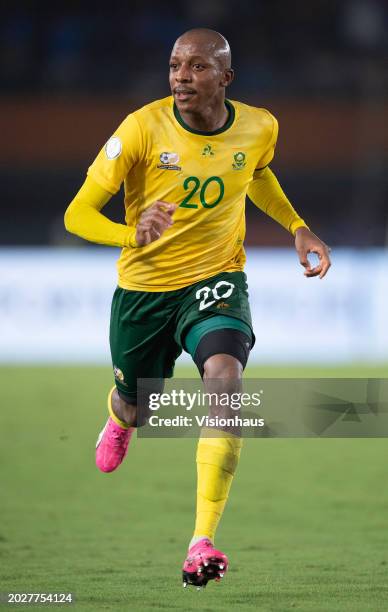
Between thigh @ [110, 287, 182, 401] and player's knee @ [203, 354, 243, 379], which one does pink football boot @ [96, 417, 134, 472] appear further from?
player's knee @ [203, 354, 243, 379]

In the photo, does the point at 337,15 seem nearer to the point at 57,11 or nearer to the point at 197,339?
the point at 57,11

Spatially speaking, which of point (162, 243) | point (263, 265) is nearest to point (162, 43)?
point (263, 265)

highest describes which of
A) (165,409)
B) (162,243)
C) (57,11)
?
(57,11)

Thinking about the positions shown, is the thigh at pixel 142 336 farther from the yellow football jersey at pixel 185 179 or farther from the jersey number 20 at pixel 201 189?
the jersey number 20 at pixel 201 189

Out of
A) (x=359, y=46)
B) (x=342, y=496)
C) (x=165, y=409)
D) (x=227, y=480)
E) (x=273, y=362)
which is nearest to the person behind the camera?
(x=227, y=480)

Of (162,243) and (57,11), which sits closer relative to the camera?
(162,243)

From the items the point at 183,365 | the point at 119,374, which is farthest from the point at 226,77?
the point at 183,365

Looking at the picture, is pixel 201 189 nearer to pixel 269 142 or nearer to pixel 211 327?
pixel 269 142

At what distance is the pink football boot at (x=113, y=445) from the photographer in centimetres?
650

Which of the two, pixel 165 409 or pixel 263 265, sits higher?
pixel 263 265

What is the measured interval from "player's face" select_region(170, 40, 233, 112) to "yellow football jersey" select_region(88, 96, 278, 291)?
20cm

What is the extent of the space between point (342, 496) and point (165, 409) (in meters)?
2.16

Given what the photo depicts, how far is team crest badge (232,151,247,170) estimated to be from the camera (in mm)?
5387

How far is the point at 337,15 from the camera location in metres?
19.7
